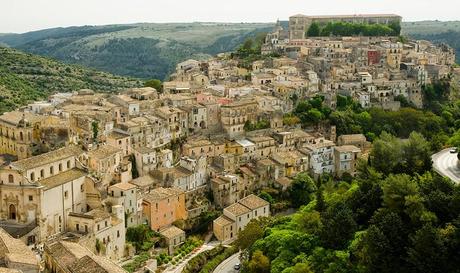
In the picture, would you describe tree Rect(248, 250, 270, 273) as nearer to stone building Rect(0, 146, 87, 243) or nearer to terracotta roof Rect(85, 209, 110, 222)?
terracotta roof Rect(85, 209, 110, 222)

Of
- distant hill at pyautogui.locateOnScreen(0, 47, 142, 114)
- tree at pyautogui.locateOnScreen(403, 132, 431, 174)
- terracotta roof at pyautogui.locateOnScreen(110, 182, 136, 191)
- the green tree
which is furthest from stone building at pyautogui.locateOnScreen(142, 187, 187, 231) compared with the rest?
distant hill at pyautogui.locateOnScreen(0, 47, 142, 114)

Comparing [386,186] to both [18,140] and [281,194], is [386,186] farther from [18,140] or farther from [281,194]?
[18,140]

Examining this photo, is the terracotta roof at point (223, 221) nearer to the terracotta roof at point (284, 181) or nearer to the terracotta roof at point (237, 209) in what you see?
the terracotta roof at point (237, 209)

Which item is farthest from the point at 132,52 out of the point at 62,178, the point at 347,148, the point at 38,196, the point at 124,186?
the point at 38,196

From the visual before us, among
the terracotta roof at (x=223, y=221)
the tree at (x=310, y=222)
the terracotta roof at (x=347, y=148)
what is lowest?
the terracotta roof at (x=223, y=221)

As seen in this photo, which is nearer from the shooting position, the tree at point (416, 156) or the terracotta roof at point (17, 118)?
the tree at point (416, 156)

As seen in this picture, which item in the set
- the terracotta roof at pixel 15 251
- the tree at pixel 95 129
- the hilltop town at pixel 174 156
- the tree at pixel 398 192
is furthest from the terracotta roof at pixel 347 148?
the terracotta roof at pixel 15 251
